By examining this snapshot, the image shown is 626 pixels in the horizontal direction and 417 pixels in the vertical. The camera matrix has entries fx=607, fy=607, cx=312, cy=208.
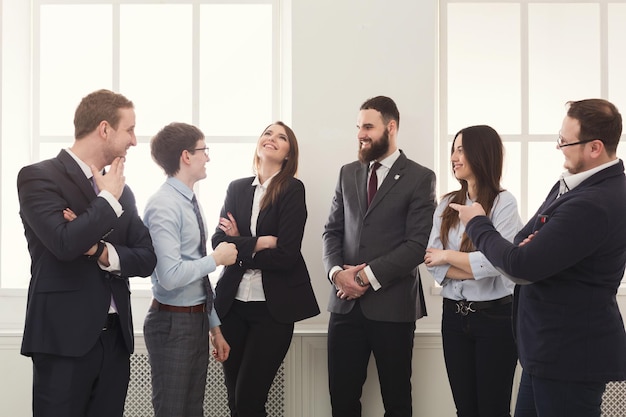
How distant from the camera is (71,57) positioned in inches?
153

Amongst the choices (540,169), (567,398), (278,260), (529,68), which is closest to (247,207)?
(278,260)

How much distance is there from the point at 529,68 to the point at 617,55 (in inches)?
22.1

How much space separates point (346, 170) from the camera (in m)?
3.25

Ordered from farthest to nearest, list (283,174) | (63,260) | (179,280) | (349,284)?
(283,174), (349,284), (179,280), (63,260)

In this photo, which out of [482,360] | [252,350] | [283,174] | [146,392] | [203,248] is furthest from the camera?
[146,392]

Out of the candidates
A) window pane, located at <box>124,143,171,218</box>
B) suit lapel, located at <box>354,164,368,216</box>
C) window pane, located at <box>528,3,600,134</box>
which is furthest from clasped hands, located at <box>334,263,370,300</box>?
window pane, located at <box>528,3,600,134</box>

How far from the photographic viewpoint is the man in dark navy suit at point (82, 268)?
6.73ft

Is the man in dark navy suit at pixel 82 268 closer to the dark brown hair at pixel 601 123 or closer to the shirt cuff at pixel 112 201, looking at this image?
the shirt cuff at pixel 112 201

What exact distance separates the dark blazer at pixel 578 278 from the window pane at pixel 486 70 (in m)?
1.89

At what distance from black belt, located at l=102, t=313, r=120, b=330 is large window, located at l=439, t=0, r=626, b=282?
7.94 feet

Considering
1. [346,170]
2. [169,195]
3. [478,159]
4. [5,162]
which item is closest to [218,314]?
[169,195]

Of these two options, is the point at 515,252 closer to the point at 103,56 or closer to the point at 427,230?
the point at 427,230

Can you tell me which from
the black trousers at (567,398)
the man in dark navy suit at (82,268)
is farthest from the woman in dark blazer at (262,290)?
the black trousers at (567,398)

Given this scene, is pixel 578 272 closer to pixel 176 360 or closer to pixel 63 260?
pixel 176 360
